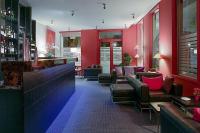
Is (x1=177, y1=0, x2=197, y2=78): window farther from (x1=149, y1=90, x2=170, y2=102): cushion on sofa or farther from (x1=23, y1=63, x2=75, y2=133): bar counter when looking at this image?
(x1=23, y1=63, x2=75, y2=133): bar counter

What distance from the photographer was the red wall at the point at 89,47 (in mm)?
14508

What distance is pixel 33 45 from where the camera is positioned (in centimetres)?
930

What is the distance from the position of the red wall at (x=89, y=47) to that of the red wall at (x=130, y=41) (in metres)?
1.75

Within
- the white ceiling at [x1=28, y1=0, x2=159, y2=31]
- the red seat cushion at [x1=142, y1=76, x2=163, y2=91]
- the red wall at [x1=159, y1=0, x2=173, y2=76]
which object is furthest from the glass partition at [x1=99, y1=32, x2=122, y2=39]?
the red seat cushion at [x1=142, y1=76, x2=163, y2=91]

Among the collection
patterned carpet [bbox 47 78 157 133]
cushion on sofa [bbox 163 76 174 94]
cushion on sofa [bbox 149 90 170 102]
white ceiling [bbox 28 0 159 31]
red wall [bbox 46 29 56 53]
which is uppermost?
white ceiling [bbox 28 0 159 31]

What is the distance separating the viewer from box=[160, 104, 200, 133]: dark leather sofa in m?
1.96

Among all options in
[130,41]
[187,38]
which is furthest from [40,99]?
[130,41]

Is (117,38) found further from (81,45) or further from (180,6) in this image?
(180,6)

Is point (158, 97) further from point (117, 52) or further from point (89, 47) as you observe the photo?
point (89, 47)

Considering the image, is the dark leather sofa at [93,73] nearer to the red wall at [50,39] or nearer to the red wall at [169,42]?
the red wall at [50,39]

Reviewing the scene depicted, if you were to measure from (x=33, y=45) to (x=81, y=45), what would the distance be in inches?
227

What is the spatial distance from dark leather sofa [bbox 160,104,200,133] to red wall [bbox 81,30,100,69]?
11858 millimetres

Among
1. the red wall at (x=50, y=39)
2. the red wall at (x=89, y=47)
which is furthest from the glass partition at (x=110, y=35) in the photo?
the red wall at (x=50, y=39)

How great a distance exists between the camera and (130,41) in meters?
14.0
